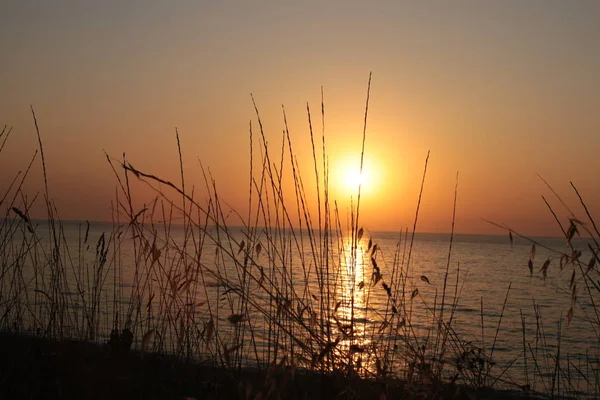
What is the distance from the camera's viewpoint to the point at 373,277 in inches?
109

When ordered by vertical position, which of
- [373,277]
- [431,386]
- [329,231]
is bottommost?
[431,386]

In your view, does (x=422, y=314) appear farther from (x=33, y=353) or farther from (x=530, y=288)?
(x=530, y=288)

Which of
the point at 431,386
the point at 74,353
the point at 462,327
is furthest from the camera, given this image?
the point at 462,327

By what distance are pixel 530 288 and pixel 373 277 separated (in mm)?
23122

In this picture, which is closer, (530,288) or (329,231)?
(329,231)

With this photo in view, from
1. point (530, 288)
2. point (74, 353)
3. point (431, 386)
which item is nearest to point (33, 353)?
point (74, 353)

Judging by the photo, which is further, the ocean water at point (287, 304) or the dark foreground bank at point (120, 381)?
the ocean water at point (287, 304)

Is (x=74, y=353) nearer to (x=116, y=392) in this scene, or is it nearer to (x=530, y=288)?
(x=116, y=392)

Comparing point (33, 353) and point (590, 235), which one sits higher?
point (590, 235)

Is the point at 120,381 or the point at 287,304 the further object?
the point at 120,381

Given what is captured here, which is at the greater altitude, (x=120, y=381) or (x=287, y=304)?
(x=287, y=304)

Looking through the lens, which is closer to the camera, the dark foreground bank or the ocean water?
the dark foreground bank

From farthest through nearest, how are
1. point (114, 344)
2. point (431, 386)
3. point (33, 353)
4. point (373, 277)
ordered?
point (114, 344) → point (33, 353) → point (373, 277) → point (431, 386)

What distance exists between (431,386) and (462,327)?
10459mm
